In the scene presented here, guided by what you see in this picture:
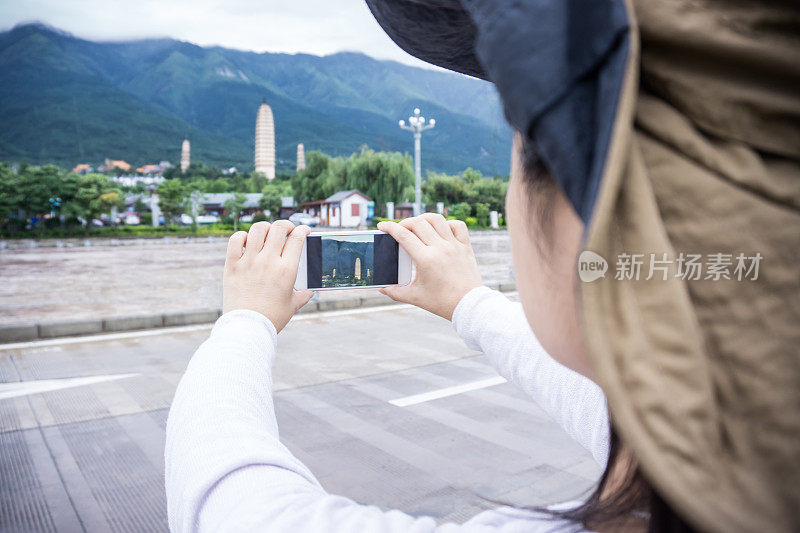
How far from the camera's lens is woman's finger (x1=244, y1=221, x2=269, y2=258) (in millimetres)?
1000

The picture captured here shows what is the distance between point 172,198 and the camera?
162ft

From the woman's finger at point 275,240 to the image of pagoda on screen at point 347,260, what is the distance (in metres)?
0.39

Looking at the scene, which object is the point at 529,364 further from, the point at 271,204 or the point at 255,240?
the point at 271,204

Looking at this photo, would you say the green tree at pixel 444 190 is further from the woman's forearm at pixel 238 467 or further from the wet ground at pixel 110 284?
the woman's forearm at pixel 238 467

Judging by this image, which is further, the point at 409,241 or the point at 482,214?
the point at 482,214

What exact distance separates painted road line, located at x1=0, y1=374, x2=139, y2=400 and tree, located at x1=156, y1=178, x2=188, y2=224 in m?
46.5

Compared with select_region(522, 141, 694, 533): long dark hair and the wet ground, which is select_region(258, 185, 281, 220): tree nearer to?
the wet ground

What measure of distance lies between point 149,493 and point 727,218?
3640mm

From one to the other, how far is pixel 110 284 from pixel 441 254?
14894mm

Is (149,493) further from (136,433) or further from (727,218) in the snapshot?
(727,218)

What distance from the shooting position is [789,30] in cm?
44

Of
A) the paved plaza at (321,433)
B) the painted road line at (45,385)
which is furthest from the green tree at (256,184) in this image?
the painted road line at (45,385)

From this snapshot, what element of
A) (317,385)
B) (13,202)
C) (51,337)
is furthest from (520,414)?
(13,202)

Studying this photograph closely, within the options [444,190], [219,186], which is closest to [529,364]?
[444,190]
